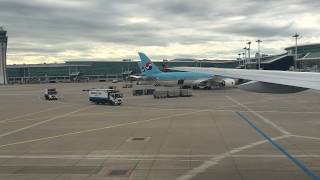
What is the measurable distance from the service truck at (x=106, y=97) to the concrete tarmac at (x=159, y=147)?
14.7m

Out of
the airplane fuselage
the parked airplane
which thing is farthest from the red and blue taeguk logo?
the airplane fuselage

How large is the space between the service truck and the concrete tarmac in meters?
14.7

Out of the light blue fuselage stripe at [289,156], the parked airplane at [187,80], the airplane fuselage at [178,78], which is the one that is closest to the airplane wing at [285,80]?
the light blue fuselage stripe at [289,156]

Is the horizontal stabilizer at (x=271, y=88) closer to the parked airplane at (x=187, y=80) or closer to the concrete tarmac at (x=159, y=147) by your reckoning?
the concrete tarmac at (x=159, y=147)

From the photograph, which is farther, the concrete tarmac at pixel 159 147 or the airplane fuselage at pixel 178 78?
the airplane fuselage at pixel 178 78

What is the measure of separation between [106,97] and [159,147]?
3356 cm

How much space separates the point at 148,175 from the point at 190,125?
16717 mm

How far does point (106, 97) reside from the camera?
56.7 m

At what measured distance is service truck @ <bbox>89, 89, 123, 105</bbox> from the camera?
5597 cm

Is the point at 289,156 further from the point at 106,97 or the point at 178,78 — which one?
the point at 178,78

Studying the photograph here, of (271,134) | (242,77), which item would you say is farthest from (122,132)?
(242,77)

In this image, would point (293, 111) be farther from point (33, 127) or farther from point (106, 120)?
point (33, 127)

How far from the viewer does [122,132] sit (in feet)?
99.5

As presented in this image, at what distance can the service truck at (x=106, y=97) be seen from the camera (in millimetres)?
55969
